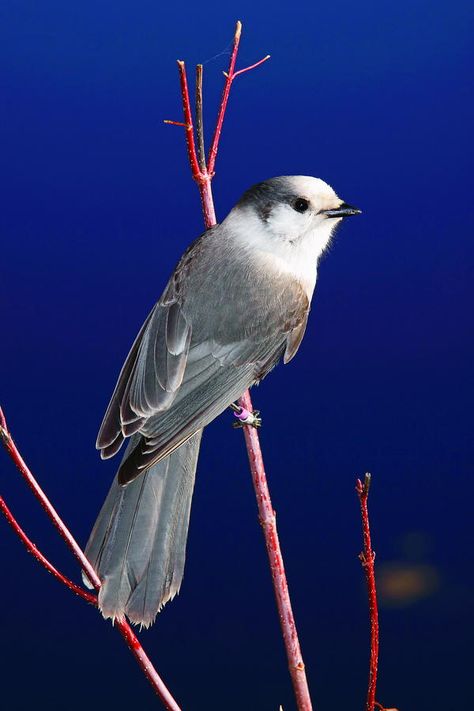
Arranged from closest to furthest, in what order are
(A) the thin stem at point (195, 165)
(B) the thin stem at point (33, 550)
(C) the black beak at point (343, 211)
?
(B) the thin stem at point (33, 550) → (A) the thin stem at point (195, 165) → (C) the black beak at point (343, 211)

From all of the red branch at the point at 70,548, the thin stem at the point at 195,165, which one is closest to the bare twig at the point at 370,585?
the red branch at the point at 70,548

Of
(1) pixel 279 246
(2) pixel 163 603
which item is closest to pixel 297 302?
(1) pixel 279 246

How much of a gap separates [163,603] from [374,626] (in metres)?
0.35

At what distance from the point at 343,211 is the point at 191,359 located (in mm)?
396

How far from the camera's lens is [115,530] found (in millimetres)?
1200

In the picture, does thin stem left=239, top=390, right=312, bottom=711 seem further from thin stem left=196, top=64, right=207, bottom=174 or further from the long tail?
thin stem left=196, top=64, right=207, bottom=174

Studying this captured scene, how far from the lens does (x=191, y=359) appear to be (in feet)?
4.57

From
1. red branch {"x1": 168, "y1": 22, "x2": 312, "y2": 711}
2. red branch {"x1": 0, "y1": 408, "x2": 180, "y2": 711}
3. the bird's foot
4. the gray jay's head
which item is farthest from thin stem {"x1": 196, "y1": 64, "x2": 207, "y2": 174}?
red branch {"x1": 0, "y1": 408, "x2": 180, "y2": 711}

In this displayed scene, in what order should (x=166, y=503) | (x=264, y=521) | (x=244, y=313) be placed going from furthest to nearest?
(x=244, y=313), (x=166, y=503), (x=264, y=521)

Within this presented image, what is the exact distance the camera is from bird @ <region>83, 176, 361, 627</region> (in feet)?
3.91

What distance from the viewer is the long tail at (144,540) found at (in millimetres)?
1126

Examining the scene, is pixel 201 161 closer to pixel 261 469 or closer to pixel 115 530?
pixel 261 469

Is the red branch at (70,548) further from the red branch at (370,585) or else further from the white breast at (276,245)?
the white breast at (276,245)

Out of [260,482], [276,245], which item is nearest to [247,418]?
[260,482]
